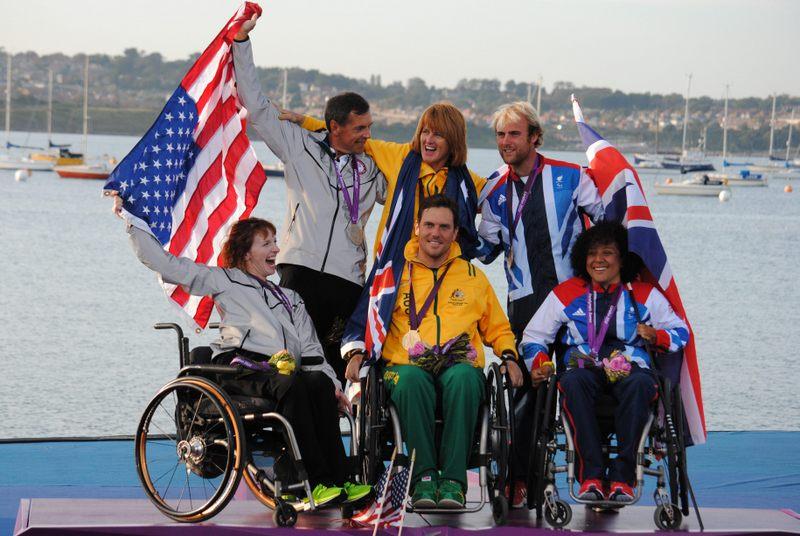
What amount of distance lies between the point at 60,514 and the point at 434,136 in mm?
1733

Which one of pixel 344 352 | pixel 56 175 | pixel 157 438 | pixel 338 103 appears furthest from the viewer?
pixel 56 175

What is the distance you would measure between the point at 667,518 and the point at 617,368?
0.50 metres

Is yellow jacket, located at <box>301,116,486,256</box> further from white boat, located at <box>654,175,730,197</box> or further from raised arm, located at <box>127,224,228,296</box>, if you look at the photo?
white boat, located at <box>654,175,730,197</box>

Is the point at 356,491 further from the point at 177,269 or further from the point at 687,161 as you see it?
the point at 687,161

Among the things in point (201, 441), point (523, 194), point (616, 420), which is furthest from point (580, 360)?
point (201, 441)

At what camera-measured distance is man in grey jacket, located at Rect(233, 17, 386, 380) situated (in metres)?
4.51

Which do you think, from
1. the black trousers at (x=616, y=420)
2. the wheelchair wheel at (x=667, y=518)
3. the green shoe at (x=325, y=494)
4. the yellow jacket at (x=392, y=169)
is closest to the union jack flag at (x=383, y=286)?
the yellow jacket at (x=392, y=169)

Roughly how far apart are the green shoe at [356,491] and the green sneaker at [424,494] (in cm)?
15

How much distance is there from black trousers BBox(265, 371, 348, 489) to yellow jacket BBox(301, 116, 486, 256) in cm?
62

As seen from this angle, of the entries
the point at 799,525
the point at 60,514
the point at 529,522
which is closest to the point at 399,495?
the point at 529,522

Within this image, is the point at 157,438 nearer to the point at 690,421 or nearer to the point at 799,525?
the point at 690,421

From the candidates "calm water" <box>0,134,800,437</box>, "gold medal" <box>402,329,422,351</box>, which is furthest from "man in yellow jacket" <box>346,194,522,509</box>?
"calm water" <box>0,134,800,437</box>

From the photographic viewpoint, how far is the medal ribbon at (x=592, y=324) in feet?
14.1

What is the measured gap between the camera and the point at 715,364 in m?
11.5
